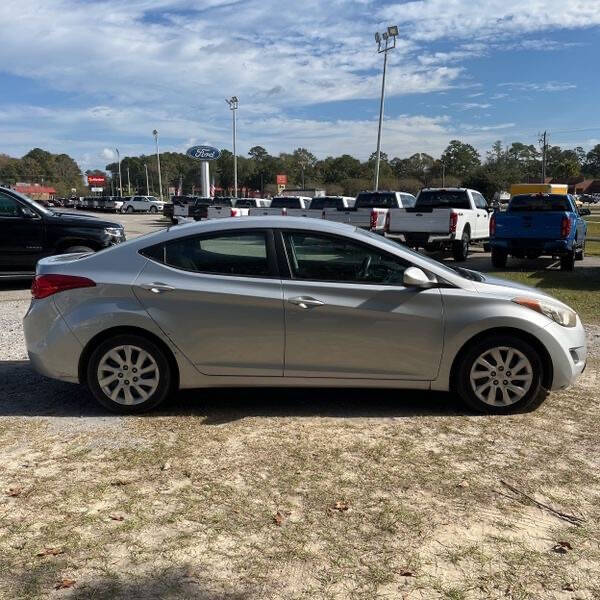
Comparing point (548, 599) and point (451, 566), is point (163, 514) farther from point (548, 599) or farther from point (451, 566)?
point (548, 599)

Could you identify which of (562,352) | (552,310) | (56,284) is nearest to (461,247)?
(552,310)

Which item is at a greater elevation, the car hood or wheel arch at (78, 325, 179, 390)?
the car hood

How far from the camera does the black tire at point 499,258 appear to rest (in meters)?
14.5

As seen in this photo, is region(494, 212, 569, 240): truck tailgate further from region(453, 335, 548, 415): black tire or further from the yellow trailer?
the yellow trailer

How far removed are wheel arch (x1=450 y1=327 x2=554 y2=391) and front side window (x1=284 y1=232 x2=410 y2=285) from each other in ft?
2.36

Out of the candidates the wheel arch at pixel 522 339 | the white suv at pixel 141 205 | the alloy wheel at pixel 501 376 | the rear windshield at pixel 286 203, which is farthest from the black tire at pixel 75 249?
the white suv at pixel 141 205

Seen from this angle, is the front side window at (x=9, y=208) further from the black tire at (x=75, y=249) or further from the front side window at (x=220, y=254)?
the front side window at (x=220, y=254)

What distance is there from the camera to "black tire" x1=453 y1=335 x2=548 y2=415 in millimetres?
4590

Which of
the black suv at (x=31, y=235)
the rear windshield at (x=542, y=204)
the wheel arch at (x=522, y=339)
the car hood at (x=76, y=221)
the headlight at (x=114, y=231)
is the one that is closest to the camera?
the wheel arch at (x=522, y=339)

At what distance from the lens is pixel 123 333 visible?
15.1ft

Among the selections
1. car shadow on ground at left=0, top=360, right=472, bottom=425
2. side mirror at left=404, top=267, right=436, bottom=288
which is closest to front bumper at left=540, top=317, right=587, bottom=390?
car shadow on ground at left=0, top=360, right=472, bottom=425

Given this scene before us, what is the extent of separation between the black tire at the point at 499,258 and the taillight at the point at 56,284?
462 inches

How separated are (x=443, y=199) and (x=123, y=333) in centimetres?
1410

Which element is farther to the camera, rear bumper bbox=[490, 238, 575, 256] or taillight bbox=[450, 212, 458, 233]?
taillight bbox=[450, 212, 458, 233]
